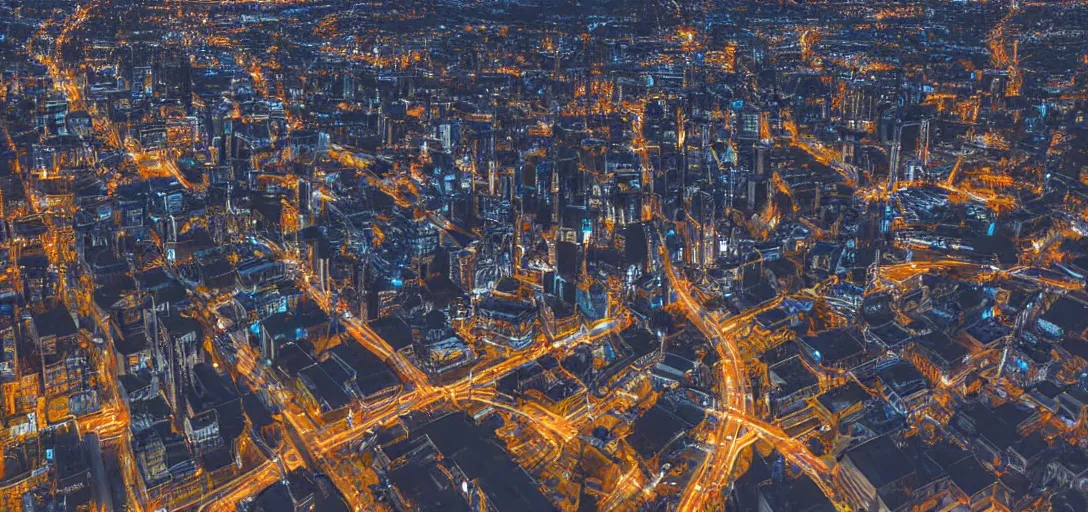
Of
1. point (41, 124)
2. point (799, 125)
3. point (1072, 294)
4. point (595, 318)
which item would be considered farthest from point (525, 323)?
point (41, 124)

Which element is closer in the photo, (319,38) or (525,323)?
(525,323)

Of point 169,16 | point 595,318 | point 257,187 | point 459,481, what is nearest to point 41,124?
point 257,187

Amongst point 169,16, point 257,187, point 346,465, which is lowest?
point 346,465

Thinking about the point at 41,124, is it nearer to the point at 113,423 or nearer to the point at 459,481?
the point at 113,423

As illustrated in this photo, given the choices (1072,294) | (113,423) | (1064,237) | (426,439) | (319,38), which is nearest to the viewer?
(426,439)

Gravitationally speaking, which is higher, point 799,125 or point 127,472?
point 799,125

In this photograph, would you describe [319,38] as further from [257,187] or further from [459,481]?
[459,481]

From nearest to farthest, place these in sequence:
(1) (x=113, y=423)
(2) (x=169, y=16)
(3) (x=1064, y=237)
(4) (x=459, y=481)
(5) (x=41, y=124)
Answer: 1. (4) (x=459, y=481)
2. (1) (x=113, y=423)
3. (3) (x=1064, y=237)
4. (5) (x=41, y=124)
5. (2) (x=169, y=16)

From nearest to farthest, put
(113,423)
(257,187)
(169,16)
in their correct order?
(113,423) → (257,187) → (169,16)

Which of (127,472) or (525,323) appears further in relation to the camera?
(525,323)
